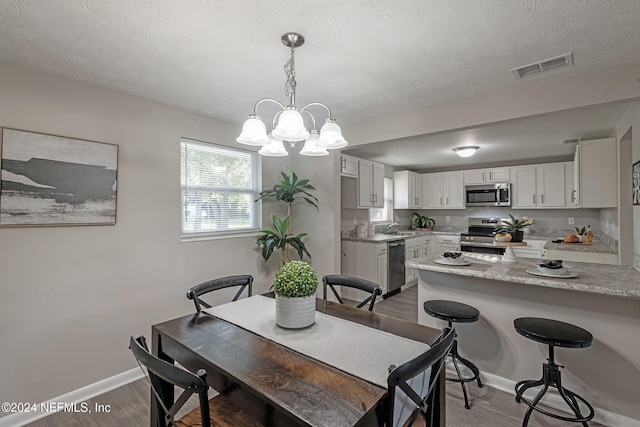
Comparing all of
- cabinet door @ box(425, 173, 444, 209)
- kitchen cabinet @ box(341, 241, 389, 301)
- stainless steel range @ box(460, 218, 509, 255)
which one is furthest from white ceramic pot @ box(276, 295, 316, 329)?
cabinet door @ box(425, 173, 444, 209)

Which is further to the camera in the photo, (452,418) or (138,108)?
(138,108)

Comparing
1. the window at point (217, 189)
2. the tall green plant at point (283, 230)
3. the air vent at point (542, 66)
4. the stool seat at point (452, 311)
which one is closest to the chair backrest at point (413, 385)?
the stool seat at point (452, 311)

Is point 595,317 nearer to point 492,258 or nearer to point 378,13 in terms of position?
point 492,258

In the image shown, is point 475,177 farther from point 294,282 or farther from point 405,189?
point 294,282

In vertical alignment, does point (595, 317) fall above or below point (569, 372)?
above

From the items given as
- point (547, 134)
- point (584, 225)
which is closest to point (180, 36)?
point (547, 134)

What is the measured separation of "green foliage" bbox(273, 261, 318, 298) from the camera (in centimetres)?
153

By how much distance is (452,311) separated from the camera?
2.22 metres

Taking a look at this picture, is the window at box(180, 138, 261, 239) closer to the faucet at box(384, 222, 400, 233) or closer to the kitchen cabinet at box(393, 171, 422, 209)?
the faucet at box(384, 222, 400, 233)

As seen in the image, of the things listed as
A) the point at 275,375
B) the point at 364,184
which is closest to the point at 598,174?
the point at 364,184

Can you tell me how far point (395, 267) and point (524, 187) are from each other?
9.44 feet

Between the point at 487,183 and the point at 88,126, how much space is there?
6.12 meters

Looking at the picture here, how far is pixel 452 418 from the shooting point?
2008mm

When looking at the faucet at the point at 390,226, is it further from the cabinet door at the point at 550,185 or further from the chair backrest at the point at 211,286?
the chair backrest at the point at 211,286
